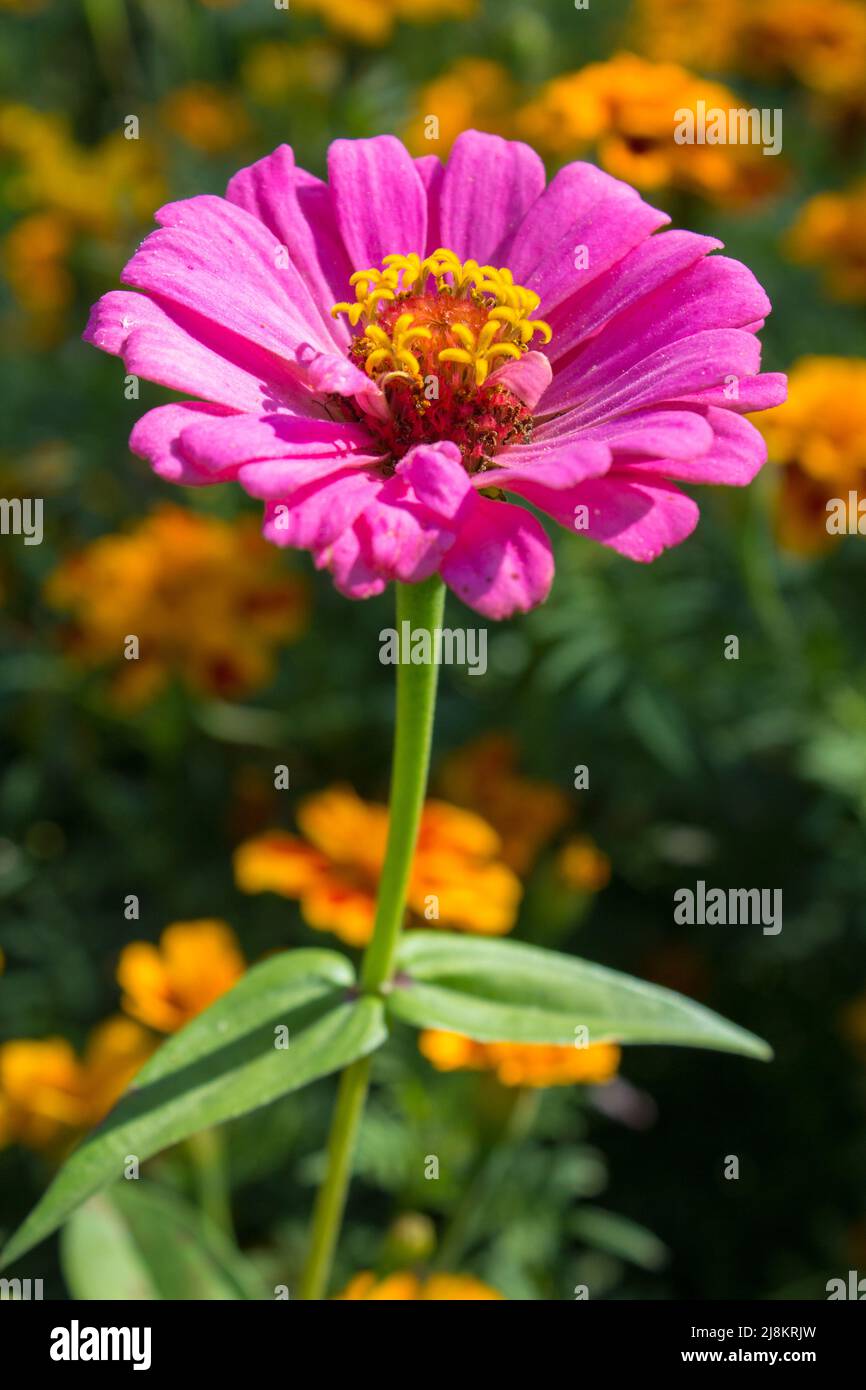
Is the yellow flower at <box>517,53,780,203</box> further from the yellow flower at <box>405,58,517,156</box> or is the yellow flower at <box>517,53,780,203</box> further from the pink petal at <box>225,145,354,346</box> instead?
the pink petal at <box>225,145,354,346</box>

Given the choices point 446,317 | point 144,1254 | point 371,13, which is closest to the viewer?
point 446,317

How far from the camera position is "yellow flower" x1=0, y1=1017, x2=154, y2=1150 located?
1305 millimetres

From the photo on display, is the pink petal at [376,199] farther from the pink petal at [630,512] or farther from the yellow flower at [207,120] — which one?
the yellow flower at [207,120]

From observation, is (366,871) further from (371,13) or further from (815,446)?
(371,13)

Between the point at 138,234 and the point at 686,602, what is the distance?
3.70 feet

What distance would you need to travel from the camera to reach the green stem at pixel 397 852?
0.81m

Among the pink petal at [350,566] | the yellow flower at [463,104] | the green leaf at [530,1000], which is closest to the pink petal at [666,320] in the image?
the pink petal at [350,566]

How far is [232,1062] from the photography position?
0.94 meters

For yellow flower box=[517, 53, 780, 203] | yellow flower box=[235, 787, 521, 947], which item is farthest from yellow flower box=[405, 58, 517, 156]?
yellow flower box=[235, 787, 521, 947]

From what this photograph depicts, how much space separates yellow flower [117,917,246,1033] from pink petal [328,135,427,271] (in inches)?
25.9

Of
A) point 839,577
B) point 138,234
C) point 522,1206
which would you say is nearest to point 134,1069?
point 522,1206

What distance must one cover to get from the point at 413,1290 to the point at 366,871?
38 cm

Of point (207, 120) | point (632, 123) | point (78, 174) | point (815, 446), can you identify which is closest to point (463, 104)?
point (207, 120)

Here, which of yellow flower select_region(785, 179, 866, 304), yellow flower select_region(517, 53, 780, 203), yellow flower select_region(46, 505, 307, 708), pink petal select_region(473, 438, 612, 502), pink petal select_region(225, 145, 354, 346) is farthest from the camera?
yellow flower select_region(785, 179, 866, 304)
